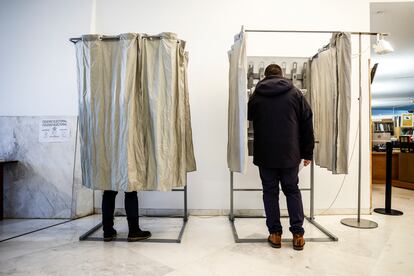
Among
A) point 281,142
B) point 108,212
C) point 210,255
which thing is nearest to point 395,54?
point 281,142

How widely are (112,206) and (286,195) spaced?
160 cm

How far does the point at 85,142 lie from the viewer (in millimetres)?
2477

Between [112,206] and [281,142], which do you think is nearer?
[281,142]

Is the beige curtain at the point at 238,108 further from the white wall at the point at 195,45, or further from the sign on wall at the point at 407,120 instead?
the sign on wall at the point at 407,120

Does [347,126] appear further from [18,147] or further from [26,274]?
[18,147]

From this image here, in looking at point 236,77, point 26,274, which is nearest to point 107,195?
point 26,274

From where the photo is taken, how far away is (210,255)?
231 centimetres

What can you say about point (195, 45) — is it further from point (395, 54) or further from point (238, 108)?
point (395, 54)

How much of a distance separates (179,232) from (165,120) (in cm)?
123

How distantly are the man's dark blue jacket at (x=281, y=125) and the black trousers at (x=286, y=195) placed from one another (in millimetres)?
102

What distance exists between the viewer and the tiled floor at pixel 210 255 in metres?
2.04

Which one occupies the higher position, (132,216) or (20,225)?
(132,216)

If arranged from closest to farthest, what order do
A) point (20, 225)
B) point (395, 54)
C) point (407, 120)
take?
1. point (20, 225)
2. point (395, 54)
3. point (407, 120)

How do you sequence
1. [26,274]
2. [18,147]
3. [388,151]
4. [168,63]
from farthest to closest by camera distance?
1. [388,151]
2. [18,147]
3. [168,63]
4. [26,274]
